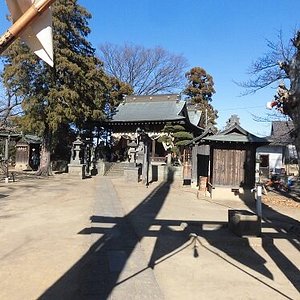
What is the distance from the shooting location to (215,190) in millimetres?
17438

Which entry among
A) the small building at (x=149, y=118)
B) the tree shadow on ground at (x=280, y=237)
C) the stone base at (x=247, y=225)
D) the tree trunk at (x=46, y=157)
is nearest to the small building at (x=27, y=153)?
the small building at (x=149, y=118)

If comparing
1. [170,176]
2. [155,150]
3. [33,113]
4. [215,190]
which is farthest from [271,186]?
[33,113]

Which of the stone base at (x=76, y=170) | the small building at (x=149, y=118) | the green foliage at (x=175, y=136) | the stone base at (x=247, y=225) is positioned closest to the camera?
the stone base at (x=247, y=225)

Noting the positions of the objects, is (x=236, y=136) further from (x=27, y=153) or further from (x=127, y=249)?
(x=27, y=153)

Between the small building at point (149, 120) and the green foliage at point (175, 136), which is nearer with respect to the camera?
the green foliage at point (175, 136)

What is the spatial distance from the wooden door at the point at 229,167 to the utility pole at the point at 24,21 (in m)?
15.8

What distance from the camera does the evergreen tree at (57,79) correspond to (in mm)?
26062

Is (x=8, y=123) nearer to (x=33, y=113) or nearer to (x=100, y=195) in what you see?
(x=33, y=113)

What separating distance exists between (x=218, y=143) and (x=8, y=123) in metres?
20.8

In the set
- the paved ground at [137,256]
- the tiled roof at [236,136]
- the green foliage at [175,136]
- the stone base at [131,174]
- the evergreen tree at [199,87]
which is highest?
the evergreen tree at [199,87]

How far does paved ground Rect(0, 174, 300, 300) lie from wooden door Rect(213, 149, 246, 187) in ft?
16.5

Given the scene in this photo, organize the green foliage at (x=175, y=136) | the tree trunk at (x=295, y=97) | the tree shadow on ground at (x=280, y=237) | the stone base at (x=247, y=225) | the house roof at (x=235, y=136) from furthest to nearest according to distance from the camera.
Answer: the green foliage at (x=175, y=136) → the house roof at (x=235, y=136) → the stone base at (x=247, y=225) → the tree shadow on ground at (x=280, y=237) → the tree trunk at (x=295, y=97)

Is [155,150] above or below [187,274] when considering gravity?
above

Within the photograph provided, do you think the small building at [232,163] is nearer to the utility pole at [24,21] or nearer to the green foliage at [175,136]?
the green foliage at [175,136]
